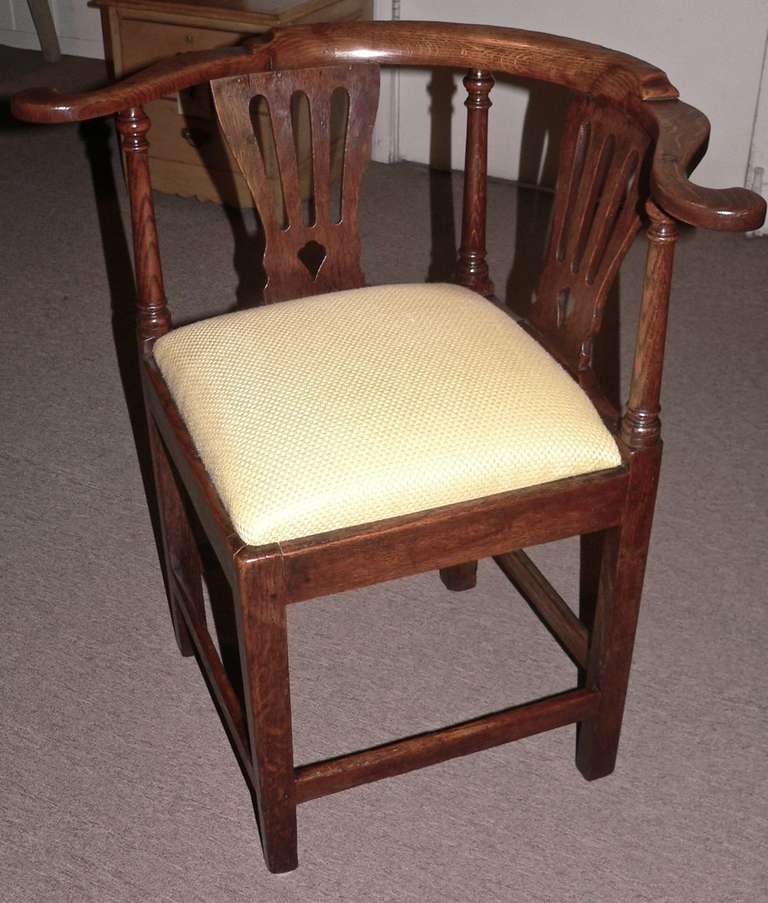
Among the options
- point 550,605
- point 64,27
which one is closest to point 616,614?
point 550,605

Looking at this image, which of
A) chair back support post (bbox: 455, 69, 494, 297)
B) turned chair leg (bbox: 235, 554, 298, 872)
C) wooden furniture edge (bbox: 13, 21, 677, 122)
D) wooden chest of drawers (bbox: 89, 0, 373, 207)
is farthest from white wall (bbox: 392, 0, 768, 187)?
turned chair leg (bbox: 235, 554, 298, 872)

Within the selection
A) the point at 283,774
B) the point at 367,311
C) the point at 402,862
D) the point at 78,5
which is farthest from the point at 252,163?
the point at 78,5

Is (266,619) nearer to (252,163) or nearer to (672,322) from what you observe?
(252,163)

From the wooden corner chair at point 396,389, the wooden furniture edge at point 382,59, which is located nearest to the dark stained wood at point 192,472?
the wooden corner chair at point 396,389

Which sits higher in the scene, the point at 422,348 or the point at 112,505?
the point at 422,348

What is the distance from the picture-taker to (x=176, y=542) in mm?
1684

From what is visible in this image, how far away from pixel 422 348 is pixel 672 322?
4.90 ft

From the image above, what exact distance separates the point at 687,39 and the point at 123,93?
82.5 inches

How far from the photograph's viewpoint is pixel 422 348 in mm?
1367

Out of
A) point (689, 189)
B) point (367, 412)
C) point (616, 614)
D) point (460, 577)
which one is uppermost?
point (689, 189)

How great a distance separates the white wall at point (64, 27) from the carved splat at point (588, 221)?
11.6 feet

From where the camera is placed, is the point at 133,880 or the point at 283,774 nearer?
the point at 283,774

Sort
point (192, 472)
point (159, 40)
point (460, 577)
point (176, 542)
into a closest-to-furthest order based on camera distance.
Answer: point (192, 472) < point (176, 542) < point (460, 577) < point (159, 40)

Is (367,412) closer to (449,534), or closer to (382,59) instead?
(449,534)
